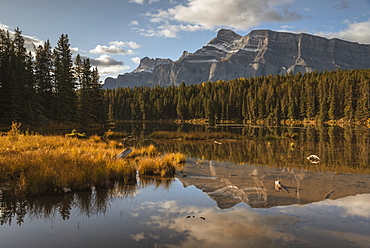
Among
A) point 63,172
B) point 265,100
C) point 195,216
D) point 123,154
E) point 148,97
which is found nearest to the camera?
point 195,216

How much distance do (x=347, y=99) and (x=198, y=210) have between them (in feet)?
362

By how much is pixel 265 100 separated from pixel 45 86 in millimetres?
95559

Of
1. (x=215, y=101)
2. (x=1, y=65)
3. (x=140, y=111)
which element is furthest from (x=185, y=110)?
(x=1, y=65)

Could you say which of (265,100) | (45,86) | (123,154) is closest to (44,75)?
(45,86)

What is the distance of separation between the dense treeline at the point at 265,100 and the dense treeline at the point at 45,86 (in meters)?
61.3

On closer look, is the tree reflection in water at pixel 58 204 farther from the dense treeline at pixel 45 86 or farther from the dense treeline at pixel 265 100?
the dense treeline at pixel 265 100

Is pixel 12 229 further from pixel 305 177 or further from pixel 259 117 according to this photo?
pixel 259 117

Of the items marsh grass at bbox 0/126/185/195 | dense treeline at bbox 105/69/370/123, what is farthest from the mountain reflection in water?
dense treeline at bbox 105/69/370/123

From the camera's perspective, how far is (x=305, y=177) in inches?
488

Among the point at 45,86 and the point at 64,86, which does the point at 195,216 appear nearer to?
the point at 64,86

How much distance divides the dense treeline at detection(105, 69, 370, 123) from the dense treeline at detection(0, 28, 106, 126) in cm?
6128

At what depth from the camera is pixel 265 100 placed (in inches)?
4678

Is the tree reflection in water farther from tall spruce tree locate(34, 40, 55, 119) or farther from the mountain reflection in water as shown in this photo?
tall spruce tree locate(34, 40, 55, 119)

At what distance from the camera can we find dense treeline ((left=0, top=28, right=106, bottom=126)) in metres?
41.4
